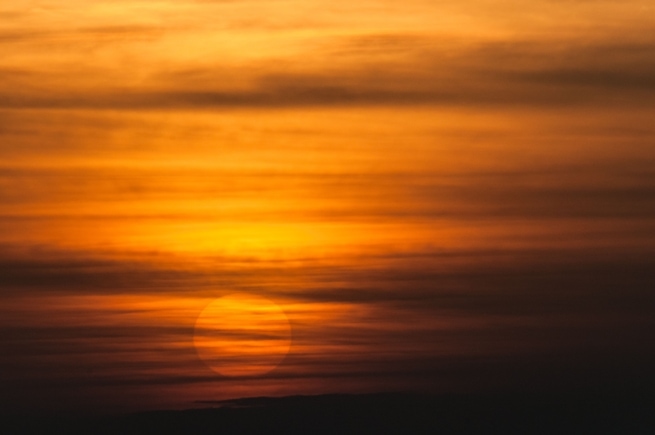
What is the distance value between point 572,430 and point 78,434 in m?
11.8

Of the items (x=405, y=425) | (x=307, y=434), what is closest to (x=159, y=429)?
(x=307, y=434)

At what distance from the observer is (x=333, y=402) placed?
36.4 metres

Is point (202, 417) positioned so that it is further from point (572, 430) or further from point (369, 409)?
point (572, 430)

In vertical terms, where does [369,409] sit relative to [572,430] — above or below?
above

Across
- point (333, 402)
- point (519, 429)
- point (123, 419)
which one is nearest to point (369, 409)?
point (333, 402)

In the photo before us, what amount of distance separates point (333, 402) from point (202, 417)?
10.8 ft

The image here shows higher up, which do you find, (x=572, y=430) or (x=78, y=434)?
(x=78, y=434)

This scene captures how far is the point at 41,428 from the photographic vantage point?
3450 centimetres

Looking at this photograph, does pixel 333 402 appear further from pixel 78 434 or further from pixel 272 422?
pixel 78 434

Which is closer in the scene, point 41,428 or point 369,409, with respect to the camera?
point 41,428

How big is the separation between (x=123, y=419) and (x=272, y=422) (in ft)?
12.7

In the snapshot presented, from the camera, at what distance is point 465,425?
35656mm

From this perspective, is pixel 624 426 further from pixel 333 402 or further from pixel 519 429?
pixel 333 402

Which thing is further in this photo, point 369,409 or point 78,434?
point 369,409
